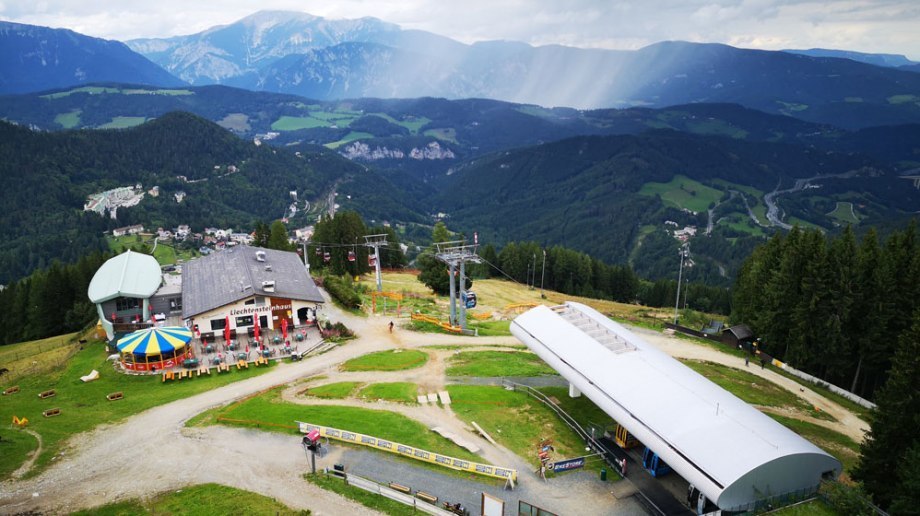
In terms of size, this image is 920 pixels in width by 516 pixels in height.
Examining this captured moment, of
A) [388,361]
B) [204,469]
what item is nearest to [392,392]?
[388,361]

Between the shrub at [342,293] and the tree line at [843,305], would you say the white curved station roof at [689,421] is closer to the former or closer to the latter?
the tree line at [843,305]

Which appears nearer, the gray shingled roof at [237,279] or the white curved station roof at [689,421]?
the white curved station roof at [689,421]

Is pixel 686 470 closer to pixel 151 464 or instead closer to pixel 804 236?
pixel 151 464

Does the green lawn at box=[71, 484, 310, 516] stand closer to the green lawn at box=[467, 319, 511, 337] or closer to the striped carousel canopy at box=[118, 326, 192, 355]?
the striped carousel canopy at box=[118, 326, 192, 355]

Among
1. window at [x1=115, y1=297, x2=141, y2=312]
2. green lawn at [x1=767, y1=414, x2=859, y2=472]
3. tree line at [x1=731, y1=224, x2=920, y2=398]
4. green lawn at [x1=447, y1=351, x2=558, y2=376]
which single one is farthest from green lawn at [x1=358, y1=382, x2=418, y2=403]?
tree line at [x1=731, y1=224, x2=920, y2=398]

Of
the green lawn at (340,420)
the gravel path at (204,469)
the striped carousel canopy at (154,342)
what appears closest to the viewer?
the gravel path at (204,469)

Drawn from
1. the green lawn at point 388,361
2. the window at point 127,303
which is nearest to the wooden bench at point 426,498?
the green lawn at point 388,361
